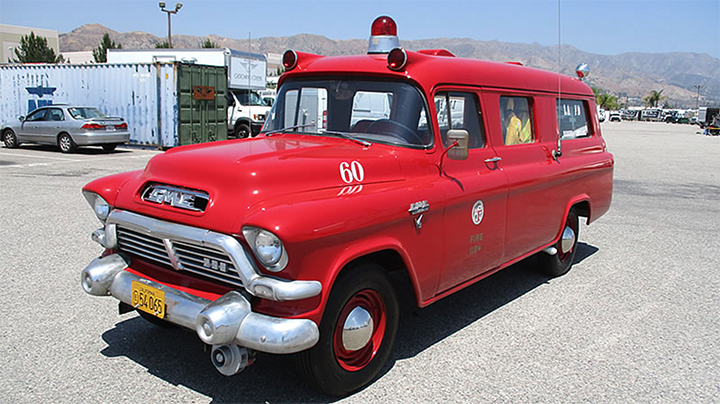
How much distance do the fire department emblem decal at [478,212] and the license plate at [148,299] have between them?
2.24 m

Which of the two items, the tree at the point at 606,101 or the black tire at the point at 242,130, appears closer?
the black tire at the point at 242,130

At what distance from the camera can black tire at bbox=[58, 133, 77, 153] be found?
17.0m

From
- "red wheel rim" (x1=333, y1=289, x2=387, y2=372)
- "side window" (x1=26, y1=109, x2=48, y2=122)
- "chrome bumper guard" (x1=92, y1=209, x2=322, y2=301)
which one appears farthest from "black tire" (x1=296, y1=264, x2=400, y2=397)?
"side window" (x1=26, y1=109, x2=48, y2=122)

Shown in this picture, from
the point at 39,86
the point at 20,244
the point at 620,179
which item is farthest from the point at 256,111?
the point at 20,244

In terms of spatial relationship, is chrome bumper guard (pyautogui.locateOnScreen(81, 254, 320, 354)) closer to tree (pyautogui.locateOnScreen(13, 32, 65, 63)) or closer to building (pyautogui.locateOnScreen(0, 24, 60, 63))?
tree (pyautogui.locateOnScreen(13, 32, 65, 63))

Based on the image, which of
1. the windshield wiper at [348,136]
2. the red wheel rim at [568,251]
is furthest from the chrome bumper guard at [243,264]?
the red wheel rim at [568,251]

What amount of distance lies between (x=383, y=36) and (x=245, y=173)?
6.52ft

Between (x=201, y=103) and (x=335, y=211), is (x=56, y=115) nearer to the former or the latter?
(x=201, y=103)

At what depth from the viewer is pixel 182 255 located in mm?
3371

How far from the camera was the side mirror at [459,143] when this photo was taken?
3980 mm

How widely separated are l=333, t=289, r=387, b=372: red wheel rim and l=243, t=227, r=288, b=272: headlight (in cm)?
59

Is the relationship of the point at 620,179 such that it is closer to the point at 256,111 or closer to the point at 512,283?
the point at 512,283

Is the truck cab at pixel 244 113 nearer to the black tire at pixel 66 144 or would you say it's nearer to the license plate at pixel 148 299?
the black tire at pixel 66 144

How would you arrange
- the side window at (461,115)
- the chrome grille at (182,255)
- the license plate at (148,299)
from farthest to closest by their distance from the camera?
the side window at (461,115) < the license plate at (148,299) < the chrome grille at (182,255)
